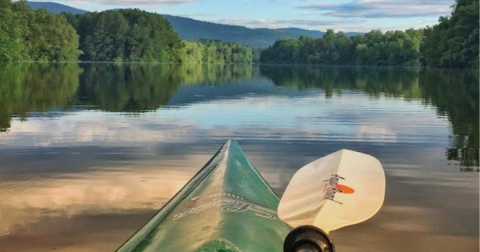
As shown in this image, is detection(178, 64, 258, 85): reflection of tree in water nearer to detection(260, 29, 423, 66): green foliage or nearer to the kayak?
the kayak

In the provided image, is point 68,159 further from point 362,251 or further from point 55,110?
point 55,110

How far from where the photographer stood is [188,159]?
1197 cm

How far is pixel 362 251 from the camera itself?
266 inches

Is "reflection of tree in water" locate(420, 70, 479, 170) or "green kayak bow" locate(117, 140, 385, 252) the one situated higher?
"green kayak bow" locate(117, 140, 385, 252)

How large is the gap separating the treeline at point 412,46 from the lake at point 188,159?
197 feet

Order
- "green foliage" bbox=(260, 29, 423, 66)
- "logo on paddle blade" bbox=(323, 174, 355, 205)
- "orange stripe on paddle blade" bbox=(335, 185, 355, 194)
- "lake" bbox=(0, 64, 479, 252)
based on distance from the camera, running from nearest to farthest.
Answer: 1. "logo on paddle blade" bbox=(323, 174, 355, 205)
2. "orange stripe on paddle blade" bbox=(335, 185, 355, 194)
3. "lake" bbox=(0, 64, 479, 252)
4. "green foliage" bbox=(260, 29, 423, 66)

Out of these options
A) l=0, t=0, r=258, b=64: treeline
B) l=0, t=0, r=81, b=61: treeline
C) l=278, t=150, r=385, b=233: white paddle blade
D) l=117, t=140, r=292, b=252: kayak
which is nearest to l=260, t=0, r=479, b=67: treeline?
l=0, t=0, r=258, b=64: treeline

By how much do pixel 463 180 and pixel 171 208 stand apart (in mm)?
5995

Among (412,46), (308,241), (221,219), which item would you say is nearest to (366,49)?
(412,46)

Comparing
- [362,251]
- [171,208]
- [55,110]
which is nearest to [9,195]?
[171,208]

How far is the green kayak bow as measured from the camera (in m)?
3.49

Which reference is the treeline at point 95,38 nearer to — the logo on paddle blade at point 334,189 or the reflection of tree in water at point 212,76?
the reflection of tree in water at point 212,76

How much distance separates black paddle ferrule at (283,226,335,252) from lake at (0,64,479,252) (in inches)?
155

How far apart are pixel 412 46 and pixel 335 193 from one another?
141769mm
